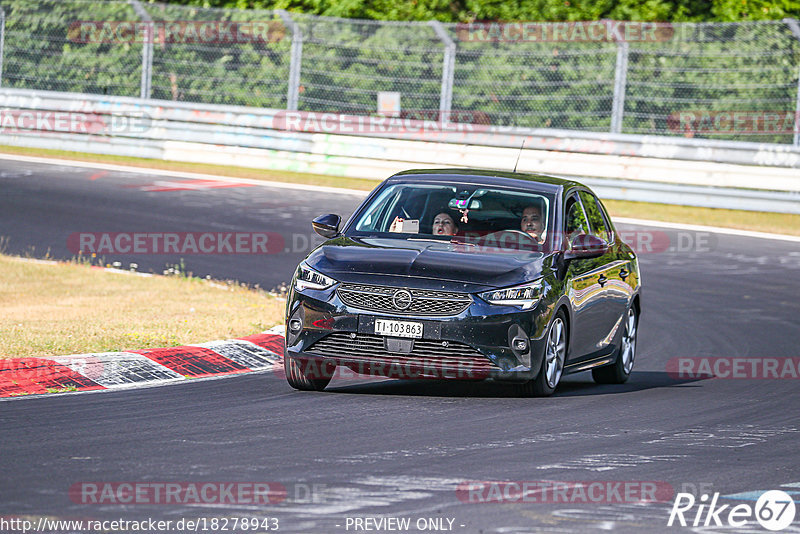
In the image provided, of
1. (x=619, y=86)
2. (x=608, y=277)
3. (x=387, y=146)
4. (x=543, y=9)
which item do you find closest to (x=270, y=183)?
(x=387, y=146)

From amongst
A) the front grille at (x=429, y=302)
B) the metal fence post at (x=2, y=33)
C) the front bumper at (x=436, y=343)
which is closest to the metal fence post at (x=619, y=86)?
the metal fence post at (x=2, y=33)

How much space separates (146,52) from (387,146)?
198 inches

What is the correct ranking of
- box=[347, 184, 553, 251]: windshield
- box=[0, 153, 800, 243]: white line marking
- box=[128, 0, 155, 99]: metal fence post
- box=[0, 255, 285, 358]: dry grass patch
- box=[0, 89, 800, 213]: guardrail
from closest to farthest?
1. box=[347, 184, 553, 251]: windshield
2. box=[0, 255, 285, 358]: dry grass patch
3. box=[0, 153, 800, 243]: white line marking
4. box=[0, 89, 800, 213]: guardrail
5. box=[128, 0, 155, 99]: metal fence post

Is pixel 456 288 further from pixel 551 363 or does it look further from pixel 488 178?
pixel 488 178

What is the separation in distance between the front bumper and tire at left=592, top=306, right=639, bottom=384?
2.11 metres

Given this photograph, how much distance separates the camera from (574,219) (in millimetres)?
11141

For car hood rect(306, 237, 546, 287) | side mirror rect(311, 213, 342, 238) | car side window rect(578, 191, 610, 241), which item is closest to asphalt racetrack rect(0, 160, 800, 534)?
car hood rect(306, 237, 546, 287)

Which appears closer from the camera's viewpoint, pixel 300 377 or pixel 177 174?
pixel 300 377

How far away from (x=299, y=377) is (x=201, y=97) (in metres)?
18.0

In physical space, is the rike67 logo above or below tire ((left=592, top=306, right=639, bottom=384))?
above

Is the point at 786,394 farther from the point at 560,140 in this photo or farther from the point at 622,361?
the point at 560,140

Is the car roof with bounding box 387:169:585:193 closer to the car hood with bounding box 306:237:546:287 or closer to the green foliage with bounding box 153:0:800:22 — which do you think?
the car hood with bounding box 306:237:546:287

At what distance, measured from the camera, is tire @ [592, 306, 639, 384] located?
37.8ft

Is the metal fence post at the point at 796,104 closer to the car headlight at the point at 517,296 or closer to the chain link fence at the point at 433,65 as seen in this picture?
the chain link fence at the point at 433,65
